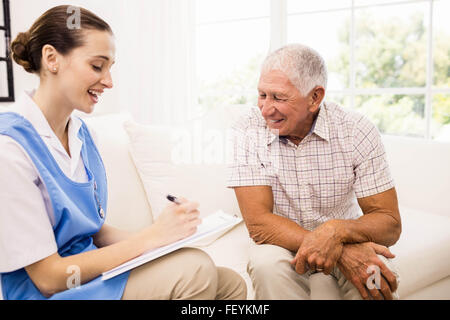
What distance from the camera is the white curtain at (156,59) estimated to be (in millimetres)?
2285

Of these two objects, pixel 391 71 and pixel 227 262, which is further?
pixel 391 71

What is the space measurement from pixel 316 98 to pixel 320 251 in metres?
0.50

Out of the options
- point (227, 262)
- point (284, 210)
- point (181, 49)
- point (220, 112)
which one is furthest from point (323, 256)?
point (181, 49)

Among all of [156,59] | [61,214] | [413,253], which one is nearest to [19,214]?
[61,214]

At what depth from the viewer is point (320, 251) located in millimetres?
1076

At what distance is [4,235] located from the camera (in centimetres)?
73

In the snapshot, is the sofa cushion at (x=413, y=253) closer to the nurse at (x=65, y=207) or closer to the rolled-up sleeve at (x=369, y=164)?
the rolled-up sleeve at (x=369, y=164)

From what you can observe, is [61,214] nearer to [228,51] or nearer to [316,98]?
[316,98]

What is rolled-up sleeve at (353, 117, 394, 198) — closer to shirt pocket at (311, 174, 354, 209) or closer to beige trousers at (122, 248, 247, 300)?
shirt pocket at (311, 174, 354, 209)

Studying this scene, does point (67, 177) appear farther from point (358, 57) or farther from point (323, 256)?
point (358, 57)

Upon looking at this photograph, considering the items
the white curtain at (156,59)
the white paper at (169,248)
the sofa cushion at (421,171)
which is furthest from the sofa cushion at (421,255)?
the white curtain at (156,59)

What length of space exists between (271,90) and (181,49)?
4.46ft

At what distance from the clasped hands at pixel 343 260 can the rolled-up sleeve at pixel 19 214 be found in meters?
0.62

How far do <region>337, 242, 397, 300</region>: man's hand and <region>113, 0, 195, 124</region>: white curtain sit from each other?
1.41 metres
